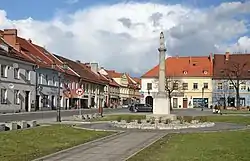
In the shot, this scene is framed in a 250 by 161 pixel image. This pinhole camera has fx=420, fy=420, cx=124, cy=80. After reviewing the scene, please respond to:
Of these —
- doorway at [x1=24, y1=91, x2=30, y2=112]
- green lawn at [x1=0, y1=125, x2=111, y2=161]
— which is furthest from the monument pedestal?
doorway at [x1=24, y1=91, x2=30, y2=112]

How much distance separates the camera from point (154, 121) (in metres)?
28.9

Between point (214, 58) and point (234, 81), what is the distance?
10039mm

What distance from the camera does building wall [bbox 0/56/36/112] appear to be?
50.5 meters

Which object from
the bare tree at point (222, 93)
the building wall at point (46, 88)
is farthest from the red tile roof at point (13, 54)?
the bare tree at point (222, 93)

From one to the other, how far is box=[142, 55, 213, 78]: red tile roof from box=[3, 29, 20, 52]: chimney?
141 feet

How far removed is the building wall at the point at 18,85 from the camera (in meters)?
50.5

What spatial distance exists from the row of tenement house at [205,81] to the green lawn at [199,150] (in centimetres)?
7069

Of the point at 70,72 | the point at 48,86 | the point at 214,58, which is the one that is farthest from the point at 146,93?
the point at 48,86

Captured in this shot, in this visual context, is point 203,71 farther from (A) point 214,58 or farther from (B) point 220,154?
(B) point 220,154

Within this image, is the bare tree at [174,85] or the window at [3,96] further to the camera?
the bare tree at [174,85]

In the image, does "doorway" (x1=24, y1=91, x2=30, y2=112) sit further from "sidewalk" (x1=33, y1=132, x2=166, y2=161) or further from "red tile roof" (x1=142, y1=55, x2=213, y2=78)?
"red tile roof" (x1=142, y1=55, x2=213, y2=78)

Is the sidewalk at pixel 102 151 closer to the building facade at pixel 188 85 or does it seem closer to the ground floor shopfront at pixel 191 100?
the building facade at pixel 188 85

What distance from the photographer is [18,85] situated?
2135 inches

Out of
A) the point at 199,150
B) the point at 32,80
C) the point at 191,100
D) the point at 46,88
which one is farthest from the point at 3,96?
the point at 191,100
